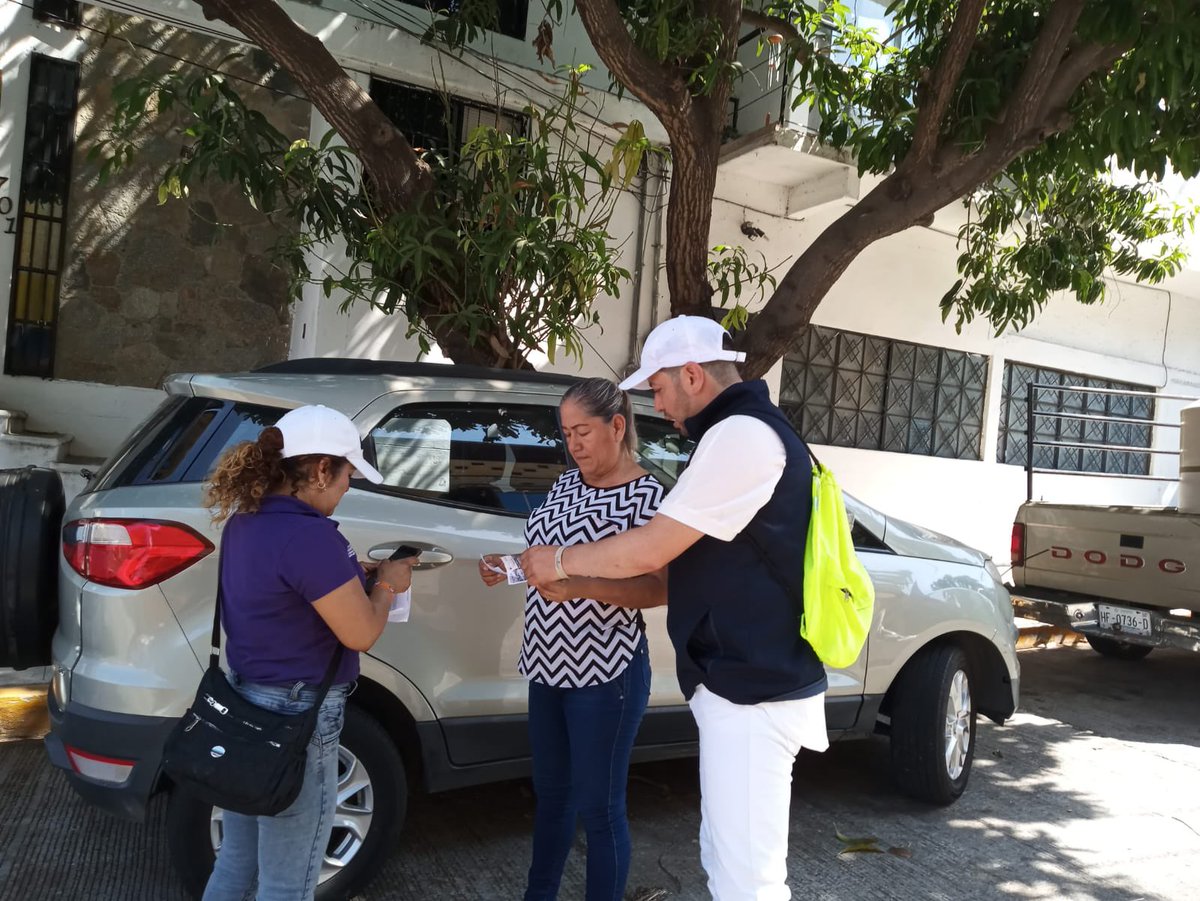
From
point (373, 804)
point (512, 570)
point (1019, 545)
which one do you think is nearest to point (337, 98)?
point (512, 570)

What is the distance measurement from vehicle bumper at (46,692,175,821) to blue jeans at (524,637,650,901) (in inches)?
43.9

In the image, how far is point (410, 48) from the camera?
7801mm

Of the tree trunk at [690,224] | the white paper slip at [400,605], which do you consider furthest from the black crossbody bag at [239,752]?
the tree trunk at [690,224]

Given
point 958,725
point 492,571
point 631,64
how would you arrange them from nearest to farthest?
point 492,571
point 958,725
point 631,64

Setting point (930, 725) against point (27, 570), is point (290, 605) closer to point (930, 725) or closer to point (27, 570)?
point (27, 570)

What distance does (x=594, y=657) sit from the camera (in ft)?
9.03

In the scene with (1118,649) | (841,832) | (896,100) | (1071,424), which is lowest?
(841,832)

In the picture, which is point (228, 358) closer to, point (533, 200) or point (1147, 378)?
point (533, 200)

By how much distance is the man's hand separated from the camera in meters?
2.48

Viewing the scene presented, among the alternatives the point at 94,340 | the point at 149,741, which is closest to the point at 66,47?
the point at 94,340

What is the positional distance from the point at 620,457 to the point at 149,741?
5.29 ft

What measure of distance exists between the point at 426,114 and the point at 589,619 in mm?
6379

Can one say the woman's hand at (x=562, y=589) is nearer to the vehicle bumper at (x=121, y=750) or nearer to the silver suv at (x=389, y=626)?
the silver suv at (x=389, y=626)

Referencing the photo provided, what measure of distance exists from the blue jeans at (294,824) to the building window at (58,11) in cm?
679
